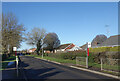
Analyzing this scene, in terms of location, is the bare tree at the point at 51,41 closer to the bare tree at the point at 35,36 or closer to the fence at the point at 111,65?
the bare tree at the point at 35,36

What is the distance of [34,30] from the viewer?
65.6 meters

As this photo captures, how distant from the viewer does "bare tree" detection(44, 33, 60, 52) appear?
221 feet

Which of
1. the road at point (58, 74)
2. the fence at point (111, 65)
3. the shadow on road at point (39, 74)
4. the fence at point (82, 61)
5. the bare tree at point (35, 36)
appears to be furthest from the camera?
the bare tree at point (35, 36)

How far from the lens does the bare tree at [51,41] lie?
2654 inches

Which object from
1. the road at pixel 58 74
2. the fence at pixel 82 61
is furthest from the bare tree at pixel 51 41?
the road at pixel 58 74

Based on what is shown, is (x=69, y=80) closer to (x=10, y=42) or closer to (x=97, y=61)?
(x=97, y=61)

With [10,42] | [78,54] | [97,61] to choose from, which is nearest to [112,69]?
[97,61]

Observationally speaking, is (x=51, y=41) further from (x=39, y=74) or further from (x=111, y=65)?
(x=39, y=74)

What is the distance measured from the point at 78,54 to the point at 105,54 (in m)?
8.12

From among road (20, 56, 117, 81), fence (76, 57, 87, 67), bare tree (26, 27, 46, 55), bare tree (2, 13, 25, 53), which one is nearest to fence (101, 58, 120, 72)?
road (20, 56, 117, 81)

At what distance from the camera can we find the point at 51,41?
69125 millimetres

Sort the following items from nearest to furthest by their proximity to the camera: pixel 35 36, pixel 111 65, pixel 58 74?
1. pixel 58 74
2. pixel 111 65
3. pixel 35 36

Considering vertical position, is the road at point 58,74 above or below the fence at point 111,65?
below

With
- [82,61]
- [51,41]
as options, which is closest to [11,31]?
[82,61]
